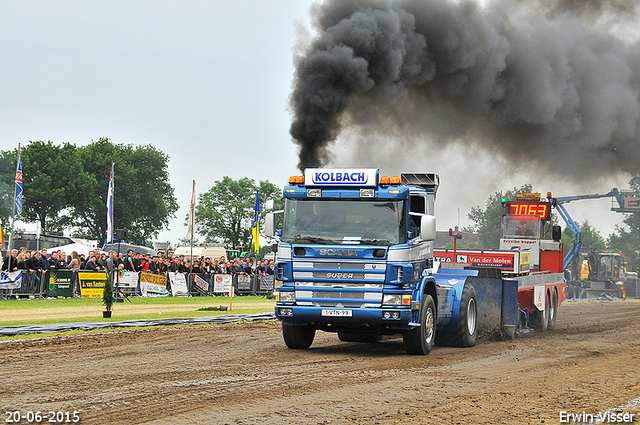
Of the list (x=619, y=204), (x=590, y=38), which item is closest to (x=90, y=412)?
(x=590, y=38)

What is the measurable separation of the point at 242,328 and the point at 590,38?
52.0ft

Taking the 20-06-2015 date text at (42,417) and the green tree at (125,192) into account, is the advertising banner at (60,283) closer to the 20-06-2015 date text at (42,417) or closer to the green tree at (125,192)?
the 20-06-2015 date text at (42,417)

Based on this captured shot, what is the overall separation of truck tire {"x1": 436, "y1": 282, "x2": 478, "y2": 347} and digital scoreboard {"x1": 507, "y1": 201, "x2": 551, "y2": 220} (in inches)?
326

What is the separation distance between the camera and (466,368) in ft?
34.5

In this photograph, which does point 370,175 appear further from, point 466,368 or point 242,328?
point 242,328

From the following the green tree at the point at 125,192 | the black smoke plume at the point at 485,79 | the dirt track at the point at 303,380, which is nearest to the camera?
the dirt track at the point at 303,380

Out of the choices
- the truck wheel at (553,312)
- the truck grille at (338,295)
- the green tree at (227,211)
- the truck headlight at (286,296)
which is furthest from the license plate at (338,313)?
the green tree at (227,211)

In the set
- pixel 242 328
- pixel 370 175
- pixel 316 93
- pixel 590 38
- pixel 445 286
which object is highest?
pixel 590 38

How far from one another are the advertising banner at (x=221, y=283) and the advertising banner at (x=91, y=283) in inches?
231

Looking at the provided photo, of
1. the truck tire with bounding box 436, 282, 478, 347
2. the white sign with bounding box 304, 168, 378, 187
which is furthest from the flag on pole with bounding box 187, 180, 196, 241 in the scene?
the white sign with bounding box 304, 168, 378, 187

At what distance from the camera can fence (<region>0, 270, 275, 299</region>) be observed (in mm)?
24078

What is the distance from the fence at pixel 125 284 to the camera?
948 inches

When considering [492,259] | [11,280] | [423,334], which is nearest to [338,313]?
[423,334]

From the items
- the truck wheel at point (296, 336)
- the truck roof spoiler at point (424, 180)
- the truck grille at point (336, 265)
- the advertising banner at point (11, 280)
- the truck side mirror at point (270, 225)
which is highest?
the truck roof spoiler at point (424, 180)
